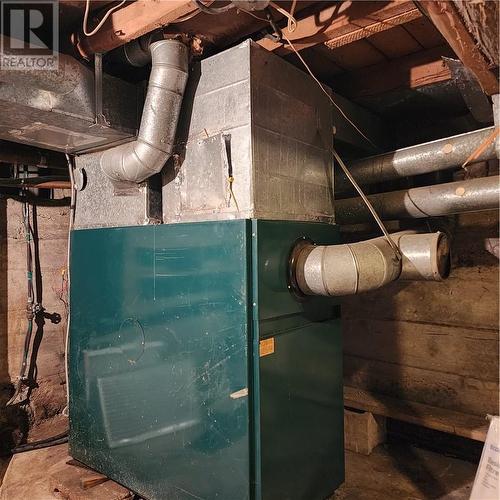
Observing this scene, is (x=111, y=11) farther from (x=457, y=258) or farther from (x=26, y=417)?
(x=26, y=417)

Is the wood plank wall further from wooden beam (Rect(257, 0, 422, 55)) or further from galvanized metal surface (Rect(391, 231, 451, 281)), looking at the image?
wooden beam (Rect(257, 0, 422, 55))

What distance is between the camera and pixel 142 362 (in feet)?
6.62

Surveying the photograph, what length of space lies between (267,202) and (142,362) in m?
1.10

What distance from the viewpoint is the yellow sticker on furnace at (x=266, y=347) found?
1645 mm

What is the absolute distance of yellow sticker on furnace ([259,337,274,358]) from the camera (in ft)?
5.40

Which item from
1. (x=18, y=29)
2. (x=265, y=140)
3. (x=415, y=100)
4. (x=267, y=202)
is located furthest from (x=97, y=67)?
(x=415, y=100)

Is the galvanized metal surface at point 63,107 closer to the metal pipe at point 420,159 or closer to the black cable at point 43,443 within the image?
the metal pipe at point 420,159

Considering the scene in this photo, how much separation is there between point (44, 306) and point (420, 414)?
295cm

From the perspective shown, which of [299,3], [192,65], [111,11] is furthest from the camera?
[192,65]

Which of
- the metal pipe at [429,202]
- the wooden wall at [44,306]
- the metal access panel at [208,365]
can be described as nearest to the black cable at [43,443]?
the wooden wall at [44,306]

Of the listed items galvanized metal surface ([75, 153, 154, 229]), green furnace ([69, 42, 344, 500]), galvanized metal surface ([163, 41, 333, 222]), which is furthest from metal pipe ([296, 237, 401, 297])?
galvanized metal surface ([75, 153, 154, 229])

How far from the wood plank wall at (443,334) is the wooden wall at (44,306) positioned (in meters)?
2.46

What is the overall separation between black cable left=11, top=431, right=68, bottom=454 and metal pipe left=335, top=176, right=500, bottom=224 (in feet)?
8.36

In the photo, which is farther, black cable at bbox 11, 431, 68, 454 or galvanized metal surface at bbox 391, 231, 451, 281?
black cable at bbox 11, 431, 68, 454
